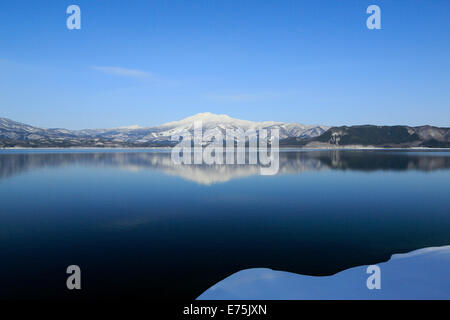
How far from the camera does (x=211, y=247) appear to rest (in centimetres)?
1727

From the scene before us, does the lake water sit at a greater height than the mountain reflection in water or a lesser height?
lesser

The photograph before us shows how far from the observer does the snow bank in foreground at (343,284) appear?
11656mm

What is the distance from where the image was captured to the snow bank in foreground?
38.2 ft

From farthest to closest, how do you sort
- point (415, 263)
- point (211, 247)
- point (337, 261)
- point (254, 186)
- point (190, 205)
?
point (254, 186) → point (190, 205) → point (211, 247) → point (337, 261) → point (415, 263)

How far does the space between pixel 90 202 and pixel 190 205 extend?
10840 millimetres

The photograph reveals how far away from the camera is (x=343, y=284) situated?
1257cm

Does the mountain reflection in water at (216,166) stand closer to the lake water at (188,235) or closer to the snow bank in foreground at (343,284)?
the lake water at (188,235)

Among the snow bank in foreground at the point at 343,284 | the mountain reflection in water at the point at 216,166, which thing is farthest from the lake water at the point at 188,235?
the mountain reflection in water at the point at 216,166

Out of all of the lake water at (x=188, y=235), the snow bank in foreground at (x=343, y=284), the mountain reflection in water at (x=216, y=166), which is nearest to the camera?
the snow bank in foreground at (x=343, y=284)

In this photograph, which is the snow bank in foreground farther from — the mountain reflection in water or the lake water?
the mountain reflection in water

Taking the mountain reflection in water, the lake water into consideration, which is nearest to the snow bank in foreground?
the lake water

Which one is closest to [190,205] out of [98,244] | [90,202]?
[90,202]

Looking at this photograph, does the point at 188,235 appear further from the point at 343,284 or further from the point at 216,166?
the point at 216,166
